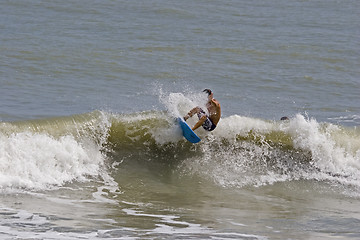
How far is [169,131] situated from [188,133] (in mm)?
674

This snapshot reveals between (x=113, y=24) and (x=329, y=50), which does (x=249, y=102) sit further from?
(x=113, y=24)

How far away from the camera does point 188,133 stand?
40.2 ft

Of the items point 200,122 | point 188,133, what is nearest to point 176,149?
point 188,133

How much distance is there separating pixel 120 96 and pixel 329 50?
39.3ft

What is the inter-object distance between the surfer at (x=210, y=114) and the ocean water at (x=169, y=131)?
427 millimetres

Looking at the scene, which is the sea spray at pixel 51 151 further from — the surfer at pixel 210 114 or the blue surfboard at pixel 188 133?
the surfer at pixel 210 114

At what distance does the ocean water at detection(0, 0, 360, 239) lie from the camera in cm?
879

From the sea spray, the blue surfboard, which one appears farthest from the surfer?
the sea spray

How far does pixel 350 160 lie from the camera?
13.9 metres

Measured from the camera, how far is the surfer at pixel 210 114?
40.9 feet

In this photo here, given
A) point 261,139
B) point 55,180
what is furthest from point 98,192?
point 261,139

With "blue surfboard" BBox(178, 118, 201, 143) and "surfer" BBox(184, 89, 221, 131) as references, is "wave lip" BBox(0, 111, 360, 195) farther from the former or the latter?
"surfer" BBox(184, 89, 221, 131)

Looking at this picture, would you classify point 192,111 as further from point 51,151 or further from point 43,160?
point 43,160

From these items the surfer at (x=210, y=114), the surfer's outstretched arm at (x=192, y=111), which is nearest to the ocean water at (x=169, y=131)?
the surfer's outstretched arm at (x=192, y=111)
